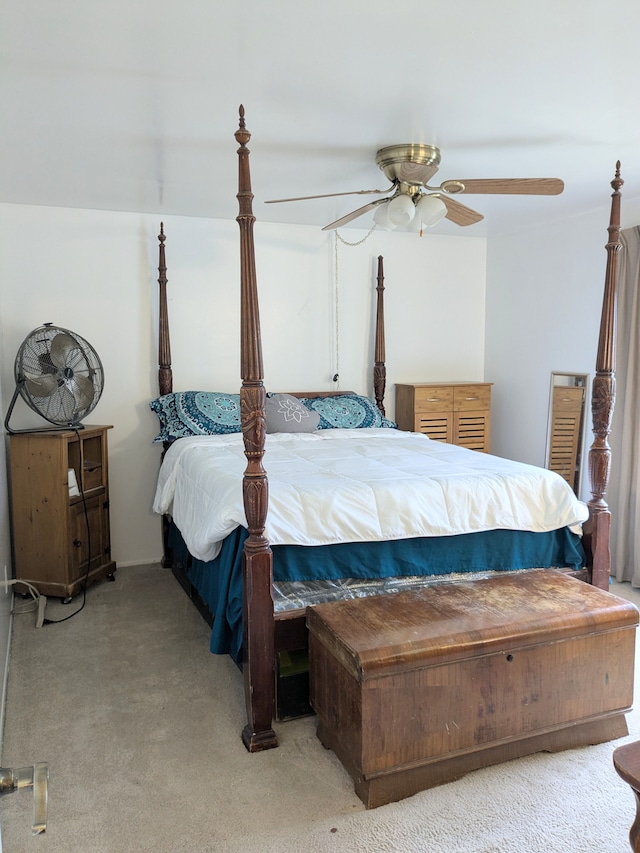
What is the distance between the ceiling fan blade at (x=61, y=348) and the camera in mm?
3400

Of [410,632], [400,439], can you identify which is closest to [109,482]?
[400,439]

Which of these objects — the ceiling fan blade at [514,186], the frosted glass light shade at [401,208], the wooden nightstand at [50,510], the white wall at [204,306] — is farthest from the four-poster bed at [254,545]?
the white wall at [204,306]

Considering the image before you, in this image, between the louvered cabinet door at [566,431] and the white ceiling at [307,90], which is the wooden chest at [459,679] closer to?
the white ceiling at [307,90]

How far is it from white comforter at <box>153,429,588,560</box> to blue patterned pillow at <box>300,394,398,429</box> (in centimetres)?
88

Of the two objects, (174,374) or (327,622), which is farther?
(174,374)

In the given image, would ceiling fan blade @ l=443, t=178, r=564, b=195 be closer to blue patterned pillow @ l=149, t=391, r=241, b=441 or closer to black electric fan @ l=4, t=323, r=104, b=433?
blue patterned pillow @ l=149, t=391, r=241, b=441

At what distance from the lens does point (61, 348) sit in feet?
11.2

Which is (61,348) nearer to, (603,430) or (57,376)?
(57,376)

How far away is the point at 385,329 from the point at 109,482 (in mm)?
2302

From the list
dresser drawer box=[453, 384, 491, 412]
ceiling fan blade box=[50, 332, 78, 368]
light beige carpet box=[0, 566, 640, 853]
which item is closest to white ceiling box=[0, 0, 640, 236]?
ceiling fan blade box=[50, 332, 78, 368]

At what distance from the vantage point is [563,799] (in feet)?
6.27

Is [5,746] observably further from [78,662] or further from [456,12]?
[456,12]

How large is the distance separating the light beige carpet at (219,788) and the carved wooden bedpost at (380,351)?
2477mm

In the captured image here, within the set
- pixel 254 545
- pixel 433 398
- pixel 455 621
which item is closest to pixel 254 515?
pixel 254 545
